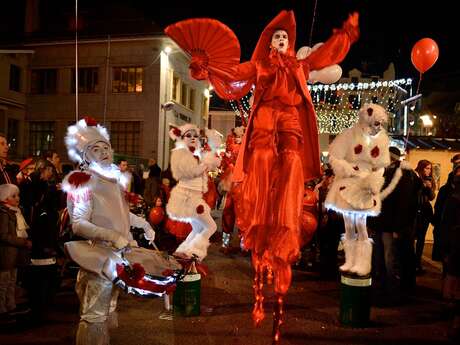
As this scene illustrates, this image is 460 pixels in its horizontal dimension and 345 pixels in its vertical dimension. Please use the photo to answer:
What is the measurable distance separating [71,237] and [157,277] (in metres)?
0.88

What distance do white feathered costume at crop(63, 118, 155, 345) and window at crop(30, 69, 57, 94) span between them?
22.8 metres

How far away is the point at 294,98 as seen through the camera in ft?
12.5

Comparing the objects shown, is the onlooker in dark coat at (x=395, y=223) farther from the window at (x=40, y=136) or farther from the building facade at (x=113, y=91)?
the window at (x=40, y=136)

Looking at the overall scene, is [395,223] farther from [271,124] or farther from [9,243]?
[9,243]

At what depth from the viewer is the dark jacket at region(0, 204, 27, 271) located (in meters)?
5.10

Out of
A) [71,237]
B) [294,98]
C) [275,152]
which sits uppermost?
[294,98]

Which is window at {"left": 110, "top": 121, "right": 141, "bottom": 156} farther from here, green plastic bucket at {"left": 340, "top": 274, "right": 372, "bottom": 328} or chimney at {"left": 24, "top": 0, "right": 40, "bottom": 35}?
green plastic bucket at {"left": 340, "top": 274, "right": 372, "bottom": 328}

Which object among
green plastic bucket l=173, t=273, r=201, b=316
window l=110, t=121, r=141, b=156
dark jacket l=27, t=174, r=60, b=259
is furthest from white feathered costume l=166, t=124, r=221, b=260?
window l=110, t=121, r=141, b=156

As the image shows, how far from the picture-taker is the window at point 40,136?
24781 millimetres

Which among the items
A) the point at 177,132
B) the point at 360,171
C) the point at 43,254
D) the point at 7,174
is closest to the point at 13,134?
the point at 7,174

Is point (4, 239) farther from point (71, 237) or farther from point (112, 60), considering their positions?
point (112, 60)

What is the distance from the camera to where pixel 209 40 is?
141 inches

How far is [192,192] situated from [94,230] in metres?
2.11

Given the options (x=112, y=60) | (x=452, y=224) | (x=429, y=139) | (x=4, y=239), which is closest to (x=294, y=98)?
(x=452, y=224)
